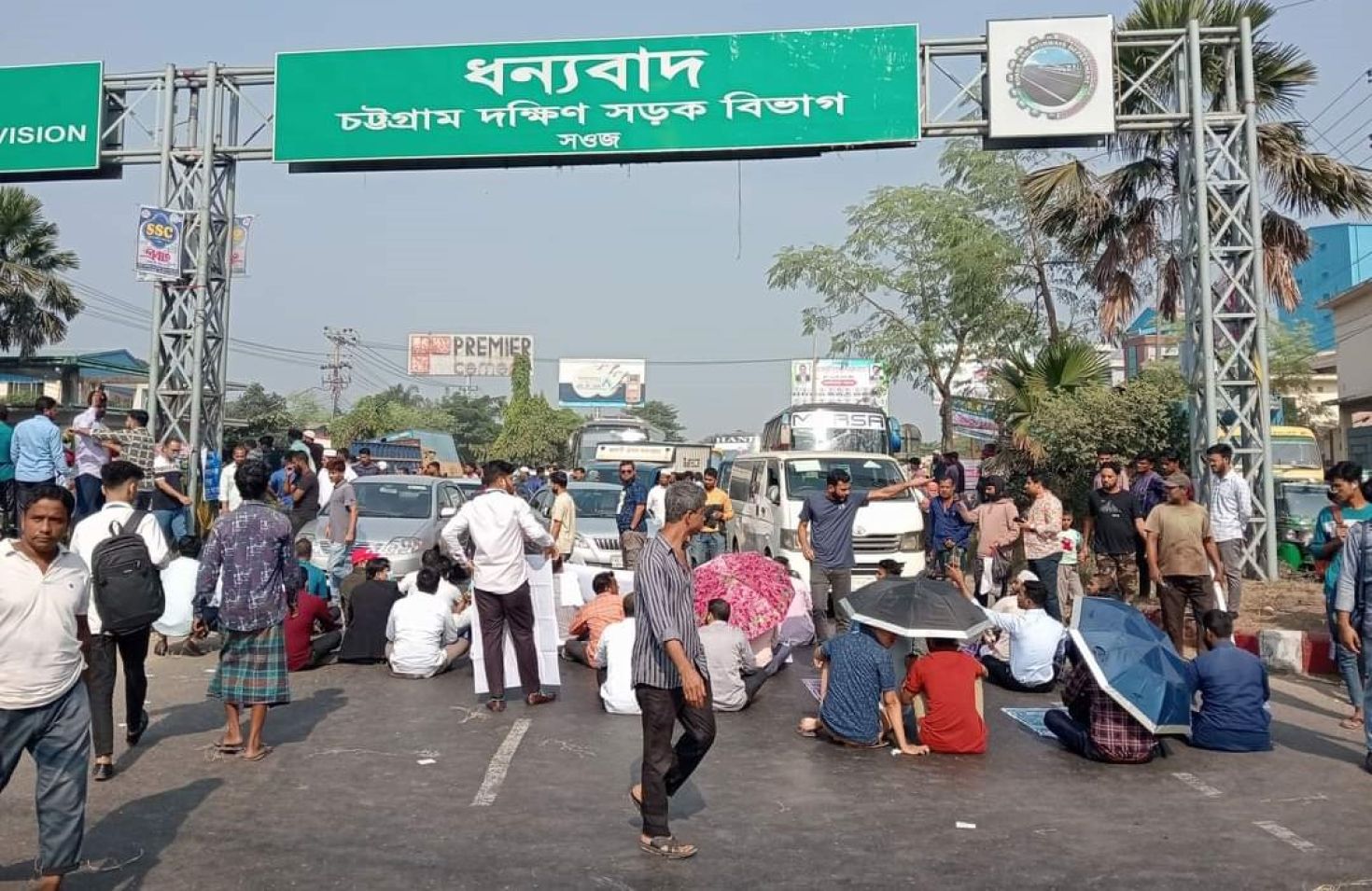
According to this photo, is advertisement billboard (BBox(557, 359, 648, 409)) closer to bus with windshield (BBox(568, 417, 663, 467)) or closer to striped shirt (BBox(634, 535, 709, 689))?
bus with windshield (BBox(568, 417, 663, 467))

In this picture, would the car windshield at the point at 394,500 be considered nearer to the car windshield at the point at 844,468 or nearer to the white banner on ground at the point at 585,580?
the white banner on ground at the point at 585,580

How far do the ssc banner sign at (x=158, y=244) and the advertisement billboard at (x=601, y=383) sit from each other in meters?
67.7

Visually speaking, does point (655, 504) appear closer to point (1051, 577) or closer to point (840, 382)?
point (1051, 577)

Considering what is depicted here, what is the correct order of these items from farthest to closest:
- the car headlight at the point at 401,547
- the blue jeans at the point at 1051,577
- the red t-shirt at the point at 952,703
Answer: the car headlight at the point at 401,547, the blue jeans at the point at 1051,577, the red t-shirt at the point at 952,703

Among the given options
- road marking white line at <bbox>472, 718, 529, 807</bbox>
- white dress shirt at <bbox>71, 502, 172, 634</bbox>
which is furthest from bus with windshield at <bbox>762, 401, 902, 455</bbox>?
white dress shirt at <bbox>71, 502, 172, 634</bbox>

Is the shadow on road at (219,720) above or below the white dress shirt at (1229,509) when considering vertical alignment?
below

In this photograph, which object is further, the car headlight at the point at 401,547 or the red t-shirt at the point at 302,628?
the car headlight at the point at 401,547

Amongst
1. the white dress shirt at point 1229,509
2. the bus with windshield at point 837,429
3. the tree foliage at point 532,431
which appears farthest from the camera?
the tree foliage at point 532,431

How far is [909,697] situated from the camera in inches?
315

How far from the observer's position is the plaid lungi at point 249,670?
285 inches

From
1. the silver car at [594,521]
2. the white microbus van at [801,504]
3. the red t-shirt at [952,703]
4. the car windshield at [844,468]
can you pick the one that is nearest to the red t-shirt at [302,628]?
the silver car at [594,521]

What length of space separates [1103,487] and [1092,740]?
17.7 feet

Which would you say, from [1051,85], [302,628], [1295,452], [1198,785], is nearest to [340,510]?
[302,628]

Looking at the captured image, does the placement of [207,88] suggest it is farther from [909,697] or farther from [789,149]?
[909,697]
